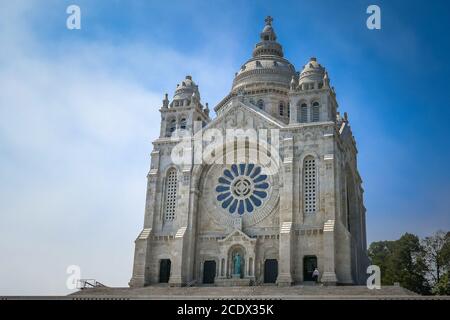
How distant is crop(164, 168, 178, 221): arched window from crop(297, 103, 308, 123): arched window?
1143 centimetres

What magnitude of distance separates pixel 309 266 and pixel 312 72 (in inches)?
639

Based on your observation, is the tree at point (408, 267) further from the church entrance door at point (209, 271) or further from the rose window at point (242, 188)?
the church entrance door at point (209, 271)

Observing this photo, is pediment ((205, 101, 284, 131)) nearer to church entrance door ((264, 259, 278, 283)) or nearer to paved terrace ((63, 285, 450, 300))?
church entrance door ((264, 259, 278, 283))

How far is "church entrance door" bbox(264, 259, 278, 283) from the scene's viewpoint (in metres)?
39.5

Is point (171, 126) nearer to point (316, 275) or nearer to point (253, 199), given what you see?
point (253, 199)

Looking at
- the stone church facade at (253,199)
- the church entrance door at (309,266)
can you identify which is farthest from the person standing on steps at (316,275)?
the church entrance door at (309,266)

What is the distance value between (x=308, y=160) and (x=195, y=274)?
41.7ft

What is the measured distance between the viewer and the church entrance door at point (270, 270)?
39.5m

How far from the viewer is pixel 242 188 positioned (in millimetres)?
43188

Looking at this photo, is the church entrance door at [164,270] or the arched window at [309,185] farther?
the church entrance door at [164,270]

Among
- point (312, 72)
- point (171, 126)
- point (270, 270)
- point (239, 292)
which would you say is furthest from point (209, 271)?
point (312, 72)

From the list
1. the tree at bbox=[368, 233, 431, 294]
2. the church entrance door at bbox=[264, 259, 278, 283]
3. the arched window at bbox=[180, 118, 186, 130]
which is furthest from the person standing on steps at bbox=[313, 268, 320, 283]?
the arched window at bbox=[180, 118, 186, 130]

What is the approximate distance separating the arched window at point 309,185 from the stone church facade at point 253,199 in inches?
3.0

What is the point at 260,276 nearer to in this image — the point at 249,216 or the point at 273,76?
the point at 249,216
